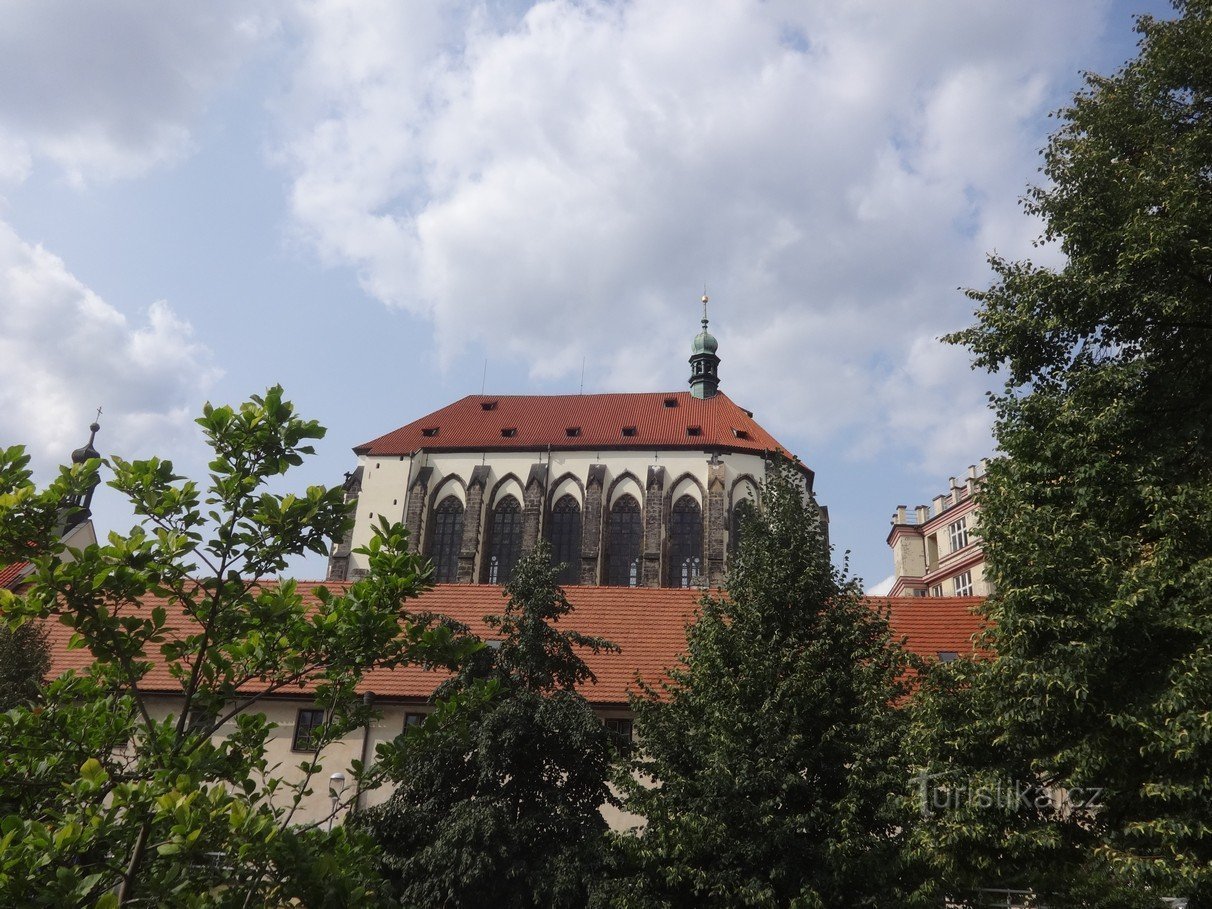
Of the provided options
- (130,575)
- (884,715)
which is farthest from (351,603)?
(884,715)

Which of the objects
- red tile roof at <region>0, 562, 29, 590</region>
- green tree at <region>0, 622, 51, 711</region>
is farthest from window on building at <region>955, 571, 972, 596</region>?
green tree at <region>0, 622, 51, 711</region>

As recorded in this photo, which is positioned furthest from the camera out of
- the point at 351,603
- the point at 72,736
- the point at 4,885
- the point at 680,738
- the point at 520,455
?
the point at 520,455

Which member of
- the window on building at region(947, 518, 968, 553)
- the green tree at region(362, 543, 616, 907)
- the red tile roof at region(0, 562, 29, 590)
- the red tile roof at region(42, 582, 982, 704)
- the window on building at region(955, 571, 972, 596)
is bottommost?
the green tree at region(362, 543, 616, 907)

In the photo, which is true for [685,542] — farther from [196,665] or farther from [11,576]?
[196,665]

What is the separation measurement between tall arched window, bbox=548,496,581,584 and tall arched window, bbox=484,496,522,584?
69.5 inches

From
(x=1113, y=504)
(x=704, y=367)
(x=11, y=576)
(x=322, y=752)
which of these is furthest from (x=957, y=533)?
(x=11, y=576)

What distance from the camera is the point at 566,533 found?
46.6 metres

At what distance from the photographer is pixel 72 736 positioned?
217 inches

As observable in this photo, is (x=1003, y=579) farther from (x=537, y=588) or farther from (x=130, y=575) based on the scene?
(x=130, y=575)

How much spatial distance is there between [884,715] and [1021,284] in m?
6.28

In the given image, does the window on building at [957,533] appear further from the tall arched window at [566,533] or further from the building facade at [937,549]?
the tall arched window at [566,533]

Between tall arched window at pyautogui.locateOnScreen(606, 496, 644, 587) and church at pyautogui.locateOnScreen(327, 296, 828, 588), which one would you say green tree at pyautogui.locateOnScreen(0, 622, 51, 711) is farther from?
tall arched window at pyautogui.locateOnScreen(606, 496, 644, 587)

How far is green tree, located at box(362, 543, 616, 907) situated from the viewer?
42.3 ft

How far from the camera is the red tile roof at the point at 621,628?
20.5 meters
